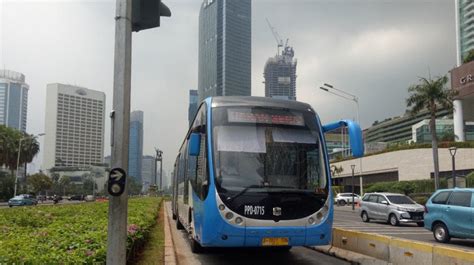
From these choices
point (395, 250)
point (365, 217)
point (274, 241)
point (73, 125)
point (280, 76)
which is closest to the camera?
point (395, 250)

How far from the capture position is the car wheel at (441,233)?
1475 cm

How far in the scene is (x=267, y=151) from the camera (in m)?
9.04

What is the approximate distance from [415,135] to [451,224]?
100348 mm

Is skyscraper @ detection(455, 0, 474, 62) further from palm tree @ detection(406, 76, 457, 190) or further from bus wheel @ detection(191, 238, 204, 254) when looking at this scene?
bus wheel @ detection(191, 238, 204, 254)

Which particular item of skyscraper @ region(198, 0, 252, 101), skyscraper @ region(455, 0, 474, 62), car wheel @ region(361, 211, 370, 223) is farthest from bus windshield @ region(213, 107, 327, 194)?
skyscraper @ region(455, 0, 474, 62)

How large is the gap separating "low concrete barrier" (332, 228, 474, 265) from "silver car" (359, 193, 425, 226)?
1360 centimetres

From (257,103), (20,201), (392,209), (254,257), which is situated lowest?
(20,201)

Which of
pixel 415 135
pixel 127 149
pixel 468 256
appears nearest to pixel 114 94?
pixel 127 149

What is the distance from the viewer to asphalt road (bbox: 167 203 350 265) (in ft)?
34.6

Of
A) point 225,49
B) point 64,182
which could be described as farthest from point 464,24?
point 64,182

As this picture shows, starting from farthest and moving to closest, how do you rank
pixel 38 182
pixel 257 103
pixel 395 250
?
1. pixel 38 182
2. pixel 257 103
3. pixel 395 250

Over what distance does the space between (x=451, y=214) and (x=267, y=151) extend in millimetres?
8449

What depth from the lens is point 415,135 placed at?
10862 cm

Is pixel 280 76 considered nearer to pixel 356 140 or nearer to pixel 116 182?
pixel 356 140
